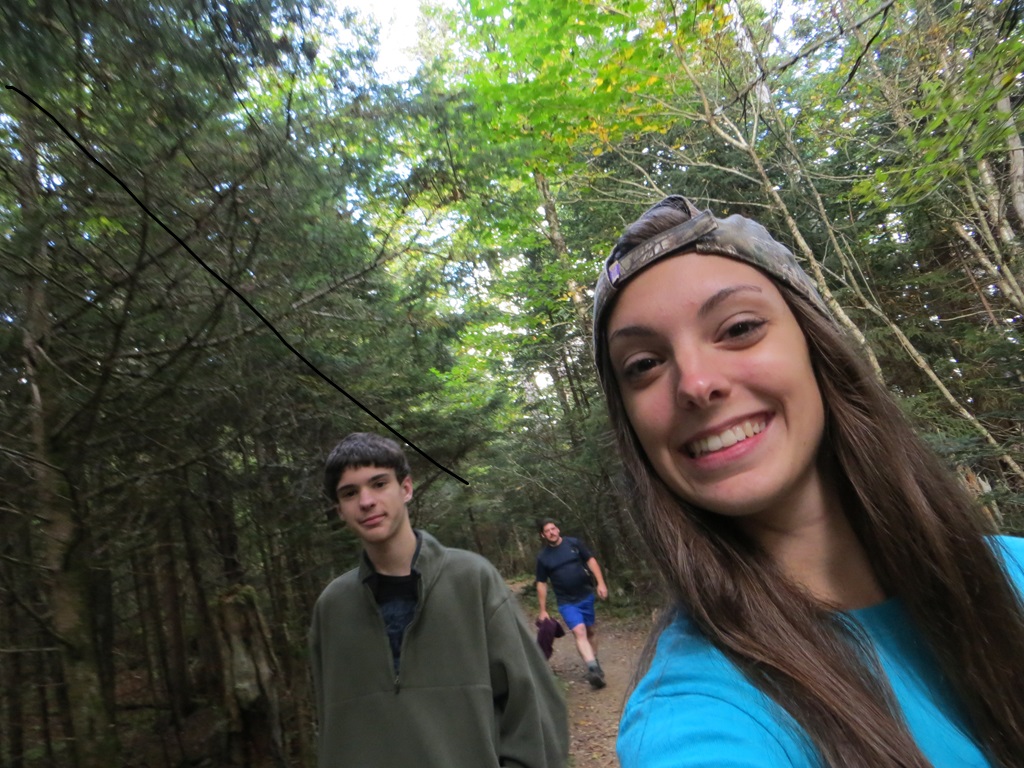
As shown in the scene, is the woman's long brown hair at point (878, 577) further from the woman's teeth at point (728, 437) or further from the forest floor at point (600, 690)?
the forest floor at point (600, 690)

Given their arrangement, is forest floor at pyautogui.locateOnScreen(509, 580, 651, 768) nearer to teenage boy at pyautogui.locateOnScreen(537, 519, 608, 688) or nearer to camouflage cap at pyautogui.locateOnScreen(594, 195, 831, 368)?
teenage boy at pyautogui.locateOnScreen(537, 519, 608, 688)

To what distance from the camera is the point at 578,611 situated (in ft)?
24.1

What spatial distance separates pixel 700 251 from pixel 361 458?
5.67ft

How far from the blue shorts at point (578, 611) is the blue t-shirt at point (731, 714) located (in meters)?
6.62

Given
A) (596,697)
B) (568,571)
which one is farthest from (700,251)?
(596,697)

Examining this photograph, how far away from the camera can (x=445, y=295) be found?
570cm

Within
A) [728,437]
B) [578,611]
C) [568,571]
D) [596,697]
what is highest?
[728,437]

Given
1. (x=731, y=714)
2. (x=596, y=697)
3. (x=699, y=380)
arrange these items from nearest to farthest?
(x=731, y=714) → (x=699, y=380) → (x=596, y=697)

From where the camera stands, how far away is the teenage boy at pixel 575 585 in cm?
737

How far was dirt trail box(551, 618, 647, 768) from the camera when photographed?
621 cm

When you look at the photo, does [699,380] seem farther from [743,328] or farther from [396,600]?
[396,600]

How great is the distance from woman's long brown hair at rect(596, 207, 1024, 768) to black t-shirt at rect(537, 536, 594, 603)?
6393 mm

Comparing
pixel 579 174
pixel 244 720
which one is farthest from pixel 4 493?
pixel 579 174

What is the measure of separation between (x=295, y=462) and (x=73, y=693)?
10.5 ft
